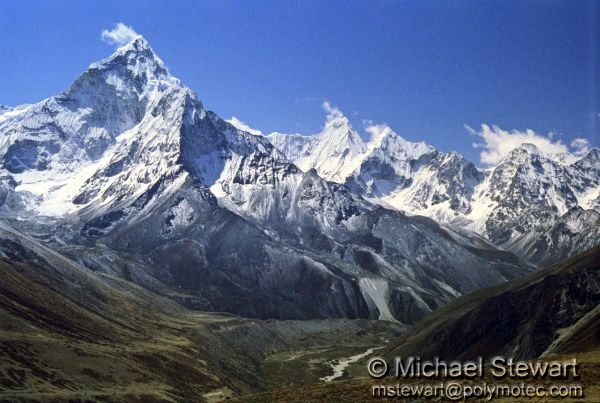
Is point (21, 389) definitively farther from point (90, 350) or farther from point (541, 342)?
point (541, 342)

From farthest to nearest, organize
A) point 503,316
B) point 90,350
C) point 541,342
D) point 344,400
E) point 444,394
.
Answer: point 503,316
point 90,350
point 541,342
point 344,400
point 444,394

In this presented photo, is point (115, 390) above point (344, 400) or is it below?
above

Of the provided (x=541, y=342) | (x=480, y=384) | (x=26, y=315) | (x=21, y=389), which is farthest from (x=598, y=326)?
(x=26, y=315)

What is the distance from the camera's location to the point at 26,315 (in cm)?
18712

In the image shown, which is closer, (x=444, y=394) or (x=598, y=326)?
(x=444, y=394)

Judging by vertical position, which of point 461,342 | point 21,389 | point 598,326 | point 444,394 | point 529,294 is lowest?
point 444,394

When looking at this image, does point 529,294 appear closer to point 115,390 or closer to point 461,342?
point 461,342

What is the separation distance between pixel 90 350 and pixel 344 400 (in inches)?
4758

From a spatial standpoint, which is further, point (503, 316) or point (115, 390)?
point (503, 316)

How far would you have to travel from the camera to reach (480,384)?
63.5 meters

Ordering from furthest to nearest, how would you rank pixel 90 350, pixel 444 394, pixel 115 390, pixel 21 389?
1. pixel 90 350
2. pixel 115 390
3. pixel 21 389
4. pixel 444 394

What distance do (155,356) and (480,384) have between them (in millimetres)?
148103

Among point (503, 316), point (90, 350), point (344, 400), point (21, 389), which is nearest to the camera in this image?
point (344, 400)

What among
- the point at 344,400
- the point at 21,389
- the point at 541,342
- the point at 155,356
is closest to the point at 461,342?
the point at 541,342
